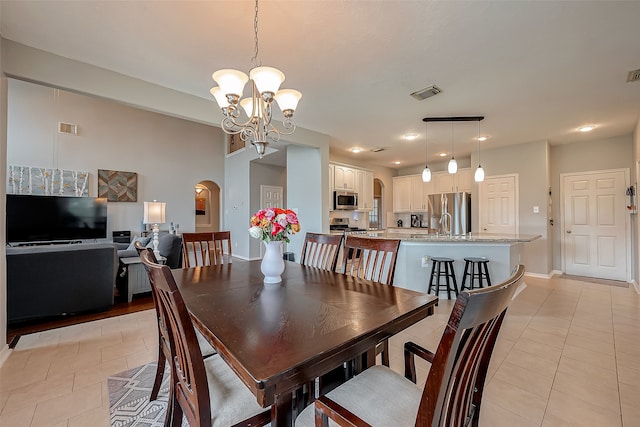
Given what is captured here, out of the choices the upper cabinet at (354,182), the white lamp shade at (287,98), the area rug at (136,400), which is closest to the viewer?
the area rug at (136,400)

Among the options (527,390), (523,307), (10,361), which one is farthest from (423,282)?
(10,361)

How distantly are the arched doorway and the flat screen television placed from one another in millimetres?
3480

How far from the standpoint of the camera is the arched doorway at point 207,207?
386 inches

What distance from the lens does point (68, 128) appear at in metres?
6.21

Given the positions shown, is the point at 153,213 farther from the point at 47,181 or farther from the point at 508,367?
the point at 508,367

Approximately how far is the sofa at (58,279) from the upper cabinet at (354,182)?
391 centimetres

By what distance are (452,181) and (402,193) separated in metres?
1.35

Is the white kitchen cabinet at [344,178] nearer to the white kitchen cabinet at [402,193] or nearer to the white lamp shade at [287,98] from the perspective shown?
the white kitchen cabinet at [402,193]

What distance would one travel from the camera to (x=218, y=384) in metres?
1.15

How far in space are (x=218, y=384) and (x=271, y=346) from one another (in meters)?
0.44

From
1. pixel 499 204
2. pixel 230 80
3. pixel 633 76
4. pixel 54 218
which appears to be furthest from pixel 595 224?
A: pixel 54 218

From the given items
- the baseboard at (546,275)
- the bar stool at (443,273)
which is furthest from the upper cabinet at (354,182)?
the baseboard at (546,275)

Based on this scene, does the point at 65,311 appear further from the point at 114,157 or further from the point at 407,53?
the point at 114,157

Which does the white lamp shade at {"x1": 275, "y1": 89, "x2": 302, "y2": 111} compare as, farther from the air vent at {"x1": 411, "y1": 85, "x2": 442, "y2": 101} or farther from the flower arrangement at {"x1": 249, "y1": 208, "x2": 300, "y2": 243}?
the air vent at {"x1": 411, "y1": 85, "x2": 442, "y2": 101}
